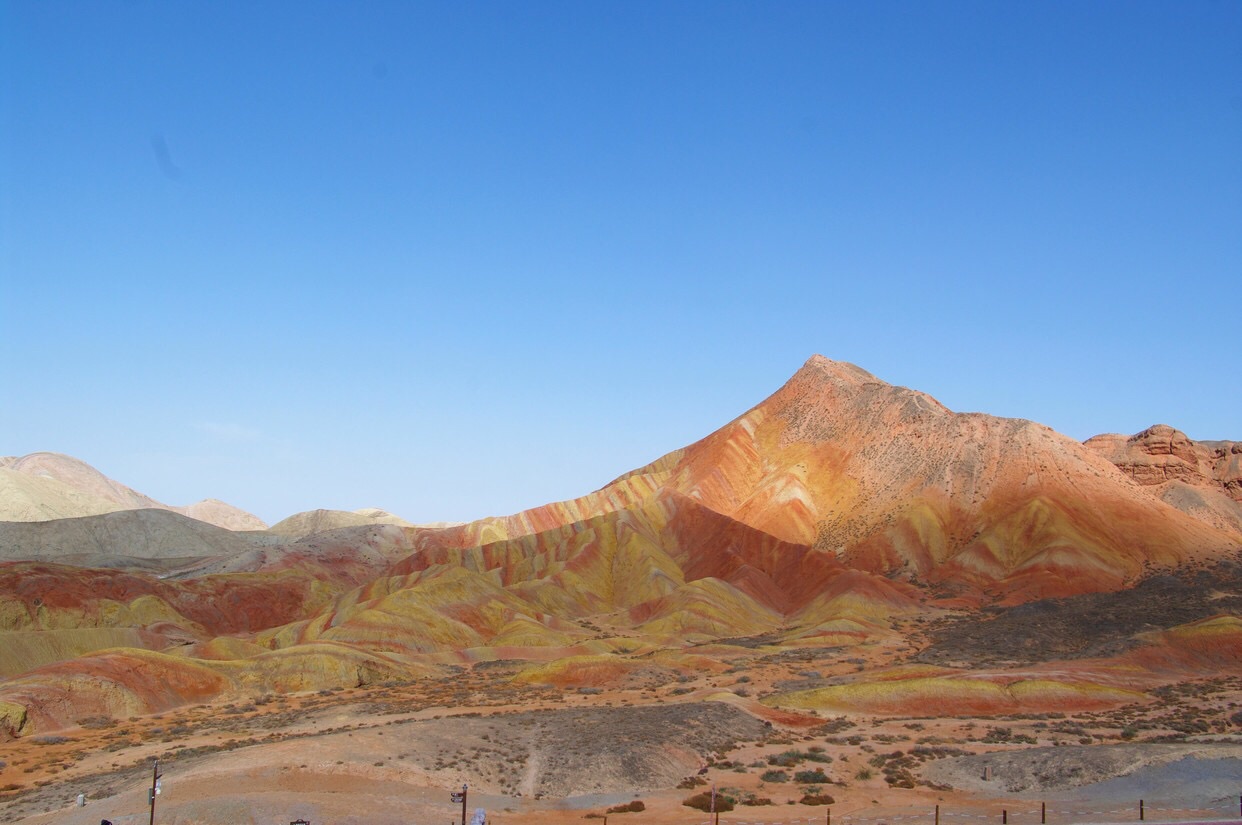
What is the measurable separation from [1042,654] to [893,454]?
72.1 meters

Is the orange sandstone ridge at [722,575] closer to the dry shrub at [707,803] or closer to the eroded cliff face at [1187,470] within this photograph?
the eroded cliff face at [1187,470]

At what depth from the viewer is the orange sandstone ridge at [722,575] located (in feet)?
252

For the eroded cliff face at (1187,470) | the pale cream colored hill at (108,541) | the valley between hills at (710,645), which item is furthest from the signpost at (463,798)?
the eroded cliff face at (1187,470)

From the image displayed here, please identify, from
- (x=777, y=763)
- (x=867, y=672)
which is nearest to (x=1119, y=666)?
(x=867, y=672)

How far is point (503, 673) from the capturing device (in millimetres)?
85000

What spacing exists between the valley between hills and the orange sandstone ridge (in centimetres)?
48

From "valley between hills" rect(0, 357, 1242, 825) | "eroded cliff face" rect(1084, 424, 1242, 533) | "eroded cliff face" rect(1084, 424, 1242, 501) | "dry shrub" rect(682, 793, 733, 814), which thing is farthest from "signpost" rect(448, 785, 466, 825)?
"eroded cliff face" rect(1084, 424, 1242, 501)

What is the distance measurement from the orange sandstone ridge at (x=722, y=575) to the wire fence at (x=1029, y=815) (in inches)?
914

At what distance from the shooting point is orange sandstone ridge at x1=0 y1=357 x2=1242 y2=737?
7694 centimetres

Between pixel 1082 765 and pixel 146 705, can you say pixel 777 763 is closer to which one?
pixel 1082 765

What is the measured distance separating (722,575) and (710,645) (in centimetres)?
3589

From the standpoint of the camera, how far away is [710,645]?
3743 inches

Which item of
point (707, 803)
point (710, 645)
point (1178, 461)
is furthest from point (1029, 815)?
point (1178, 461)

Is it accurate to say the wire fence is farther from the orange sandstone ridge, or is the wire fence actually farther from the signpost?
the orange sandstone ridge
